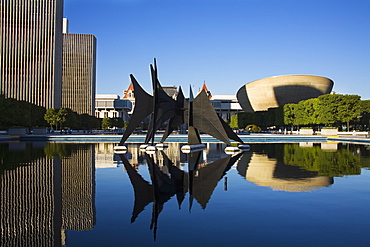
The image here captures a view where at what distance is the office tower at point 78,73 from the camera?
137625 mm

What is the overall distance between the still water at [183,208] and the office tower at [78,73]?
430ft

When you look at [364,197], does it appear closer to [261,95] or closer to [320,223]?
[320,223]

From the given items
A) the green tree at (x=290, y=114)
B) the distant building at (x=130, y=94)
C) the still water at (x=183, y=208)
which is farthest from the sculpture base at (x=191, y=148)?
the distant building at (x=130, y=94)

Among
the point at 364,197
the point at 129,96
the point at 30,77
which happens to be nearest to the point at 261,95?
the point at 30,77

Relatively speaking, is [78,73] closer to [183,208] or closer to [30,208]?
[30,208]

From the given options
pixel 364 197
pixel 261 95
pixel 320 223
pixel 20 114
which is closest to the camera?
pixel 320 223

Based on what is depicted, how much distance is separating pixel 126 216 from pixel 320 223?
145 inches

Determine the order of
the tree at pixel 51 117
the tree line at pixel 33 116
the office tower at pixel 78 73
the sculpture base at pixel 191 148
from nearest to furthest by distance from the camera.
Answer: the sculpture base at pixel 191 148, the tree line at pixel 33 116, the tree at pixel 51 117, the office tower at pixel 78 73

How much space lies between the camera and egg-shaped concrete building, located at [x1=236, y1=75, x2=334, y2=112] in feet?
314

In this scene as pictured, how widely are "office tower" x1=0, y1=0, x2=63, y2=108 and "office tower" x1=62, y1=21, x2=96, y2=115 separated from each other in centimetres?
3737

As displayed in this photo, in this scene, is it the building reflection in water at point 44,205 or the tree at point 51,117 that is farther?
the tree at point 51,117

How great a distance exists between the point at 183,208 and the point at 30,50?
10359 cm

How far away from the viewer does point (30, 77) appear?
321 feet

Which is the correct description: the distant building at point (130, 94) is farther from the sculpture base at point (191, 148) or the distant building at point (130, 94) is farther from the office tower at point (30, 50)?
the sculpture base at point (191, 148)
